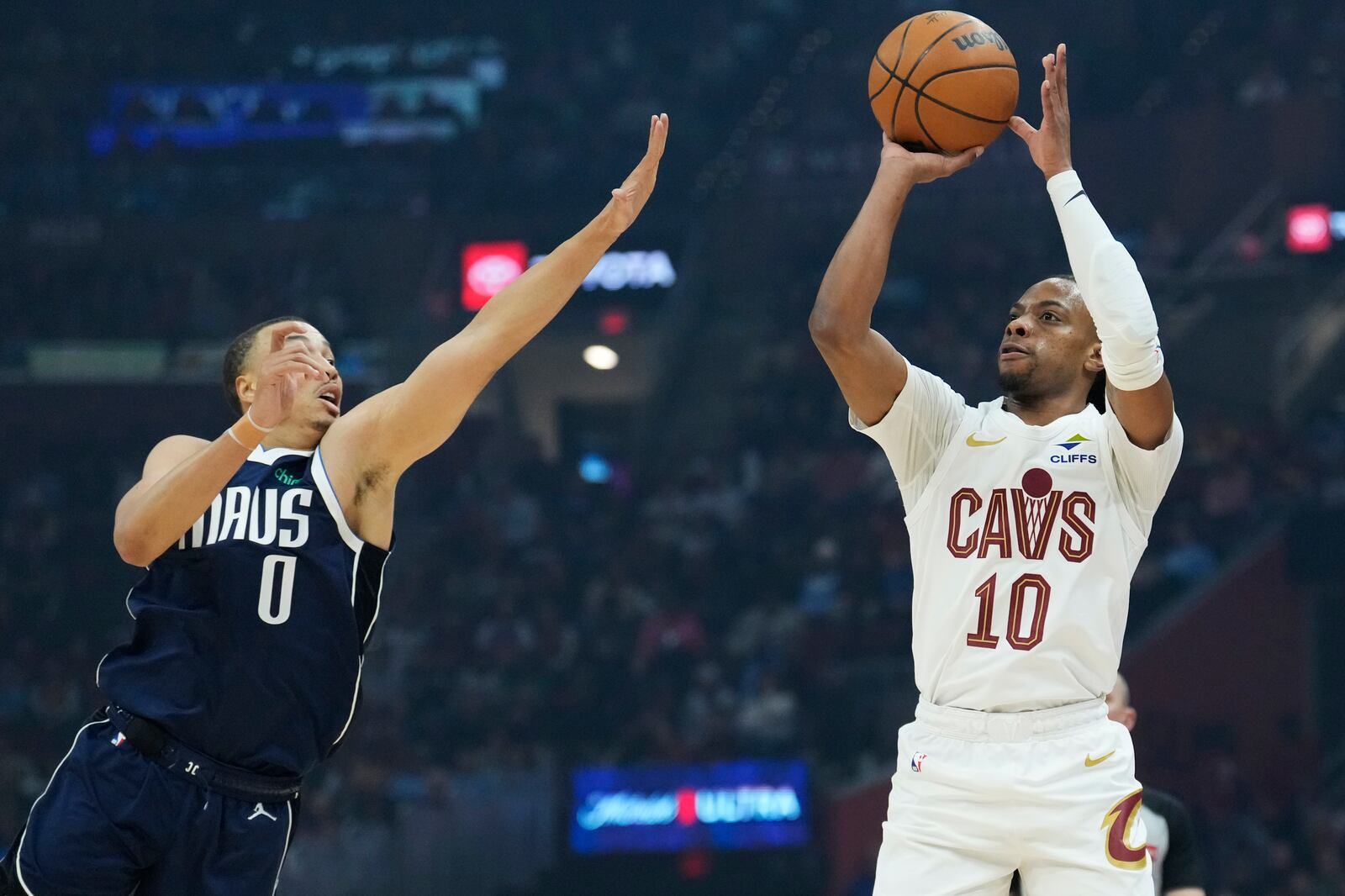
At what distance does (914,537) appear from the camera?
3781 mm

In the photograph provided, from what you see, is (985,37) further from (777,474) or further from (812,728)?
(777,474)

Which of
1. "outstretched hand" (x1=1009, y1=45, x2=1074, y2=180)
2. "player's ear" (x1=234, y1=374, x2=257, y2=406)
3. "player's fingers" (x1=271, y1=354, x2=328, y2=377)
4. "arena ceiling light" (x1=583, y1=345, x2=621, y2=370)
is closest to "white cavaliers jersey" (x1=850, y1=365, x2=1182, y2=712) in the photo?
"outstretched hand" (x1=1009, y1=45, x2=1074, y2=180)

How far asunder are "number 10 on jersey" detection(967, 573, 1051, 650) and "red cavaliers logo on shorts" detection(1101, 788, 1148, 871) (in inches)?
16.0

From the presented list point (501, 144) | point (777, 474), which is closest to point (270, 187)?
point (501, 144)

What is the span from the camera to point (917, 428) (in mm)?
3734

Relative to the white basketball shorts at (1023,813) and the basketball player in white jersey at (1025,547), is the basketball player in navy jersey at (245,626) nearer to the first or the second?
the basketball player in white jersey at (1025,547)

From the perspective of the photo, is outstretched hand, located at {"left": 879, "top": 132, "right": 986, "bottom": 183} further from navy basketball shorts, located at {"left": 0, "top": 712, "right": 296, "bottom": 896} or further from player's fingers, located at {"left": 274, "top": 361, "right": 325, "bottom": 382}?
navy basketball shorts, located at {"left": 0, "top": 712, "right": 296, "bottom": 896}

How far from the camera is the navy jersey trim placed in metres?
3.43

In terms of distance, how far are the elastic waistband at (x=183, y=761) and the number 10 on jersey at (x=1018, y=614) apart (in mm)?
1671

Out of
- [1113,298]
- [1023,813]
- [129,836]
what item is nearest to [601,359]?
[1113,298]

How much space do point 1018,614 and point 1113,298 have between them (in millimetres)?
753

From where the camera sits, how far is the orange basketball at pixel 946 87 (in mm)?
3779

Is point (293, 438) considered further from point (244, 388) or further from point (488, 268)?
point (488, 268)

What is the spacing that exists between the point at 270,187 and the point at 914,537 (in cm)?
1394
